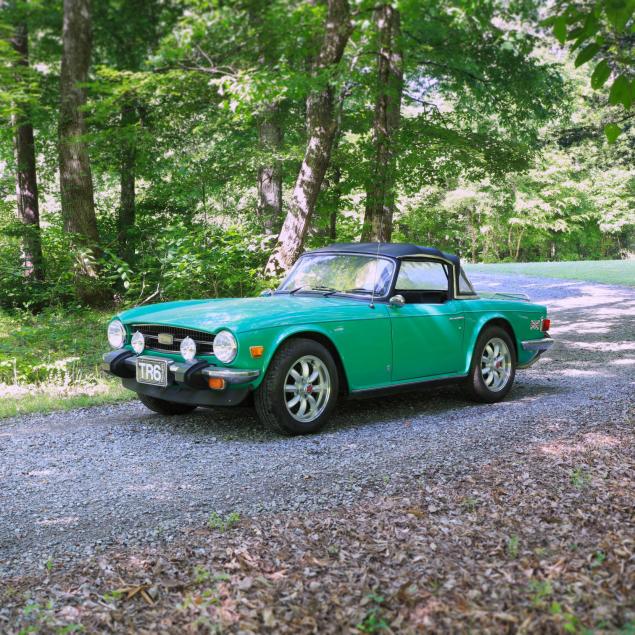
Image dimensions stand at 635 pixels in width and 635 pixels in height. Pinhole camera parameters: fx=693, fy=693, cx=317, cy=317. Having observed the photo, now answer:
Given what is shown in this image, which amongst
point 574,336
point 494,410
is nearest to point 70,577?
point 494,410

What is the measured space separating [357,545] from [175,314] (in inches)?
129

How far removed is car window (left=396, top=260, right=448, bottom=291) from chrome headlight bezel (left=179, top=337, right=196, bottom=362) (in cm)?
214

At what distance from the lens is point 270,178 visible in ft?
55.1

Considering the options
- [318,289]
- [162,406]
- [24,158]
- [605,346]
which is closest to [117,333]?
[162,406]

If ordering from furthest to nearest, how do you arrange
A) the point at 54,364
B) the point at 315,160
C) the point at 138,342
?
the point at 315,160, the point at 54,364, the point at 138,342

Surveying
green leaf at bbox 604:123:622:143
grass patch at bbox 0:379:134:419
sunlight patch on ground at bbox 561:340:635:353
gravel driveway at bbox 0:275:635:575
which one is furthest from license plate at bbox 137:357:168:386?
sunlight patch on ground at bbox 561:340:635:353

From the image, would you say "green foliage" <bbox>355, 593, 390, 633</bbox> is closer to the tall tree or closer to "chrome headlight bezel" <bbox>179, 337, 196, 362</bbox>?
"chrome headlight bezel" <bbox>179, 337, 196, 362</bbox>

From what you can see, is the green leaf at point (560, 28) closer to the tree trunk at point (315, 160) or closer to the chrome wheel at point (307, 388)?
the chrome wheel at point (307, 388)

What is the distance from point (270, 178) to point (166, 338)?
11401 millimetres

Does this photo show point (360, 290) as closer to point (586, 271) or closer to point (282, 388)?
point (282, 388)

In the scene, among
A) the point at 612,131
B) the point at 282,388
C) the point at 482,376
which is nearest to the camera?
the point at 612,131

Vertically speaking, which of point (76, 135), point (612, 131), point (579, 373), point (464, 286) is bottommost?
point (579, 373)

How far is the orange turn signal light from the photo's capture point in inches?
→ 213

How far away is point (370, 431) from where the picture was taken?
19.9ft
